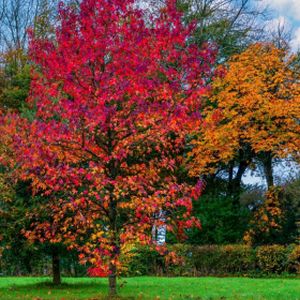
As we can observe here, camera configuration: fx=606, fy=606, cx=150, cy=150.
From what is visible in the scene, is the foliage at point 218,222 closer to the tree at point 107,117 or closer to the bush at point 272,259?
the bush at point 272,259

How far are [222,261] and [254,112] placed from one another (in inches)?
279

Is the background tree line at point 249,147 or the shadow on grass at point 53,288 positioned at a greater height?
the background tree line at point 249,147

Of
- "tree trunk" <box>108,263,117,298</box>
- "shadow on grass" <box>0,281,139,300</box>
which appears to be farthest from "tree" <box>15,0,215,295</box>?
"shadow on grass" <box>0,281,139,300</box>

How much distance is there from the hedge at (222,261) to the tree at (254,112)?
14.6 ft

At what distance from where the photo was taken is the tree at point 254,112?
91.2 feet

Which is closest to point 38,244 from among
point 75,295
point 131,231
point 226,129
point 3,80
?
point 75,295

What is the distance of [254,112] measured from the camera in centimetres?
2814

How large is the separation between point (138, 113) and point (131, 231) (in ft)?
8.93

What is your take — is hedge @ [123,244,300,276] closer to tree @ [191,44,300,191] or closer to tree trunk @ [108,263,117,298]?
tree @ [191,44,300,191]

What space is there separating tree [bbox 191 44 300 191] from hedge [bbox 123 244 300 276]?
14.6 ft

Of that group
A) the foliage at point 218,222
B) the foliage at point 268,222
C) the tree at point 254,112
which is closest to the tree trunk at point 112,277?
the tree at point 254,112

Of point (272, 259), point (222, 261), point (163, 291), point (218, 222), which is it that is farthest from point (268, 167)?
point (163, 291)

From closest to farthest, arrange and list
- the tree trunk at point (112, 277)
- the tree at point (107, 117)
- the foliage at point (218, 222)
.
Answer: the tree at point (107, 117), the tree trunk at point (112, 277), the foliage at point (218, 222)

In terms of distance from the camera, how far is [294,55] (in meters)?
30.5
